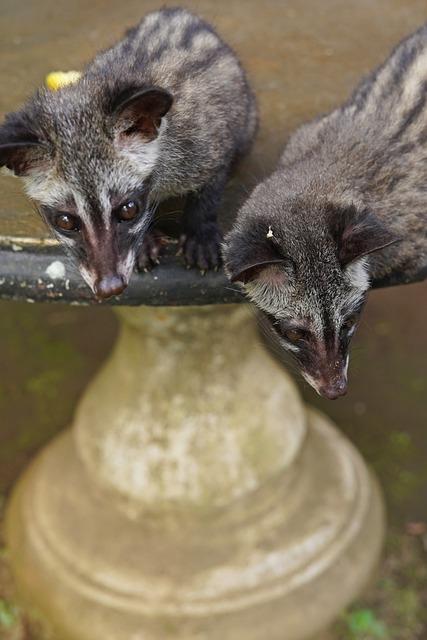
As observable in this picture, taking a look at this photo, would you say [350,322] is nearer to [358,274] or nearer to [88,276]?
[358,274]

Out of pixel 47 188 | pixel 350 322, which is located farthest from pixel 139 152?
pixel 350 322

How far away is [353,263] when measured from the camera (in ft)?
9.32

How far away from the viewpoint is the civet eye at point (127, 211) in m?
2.90

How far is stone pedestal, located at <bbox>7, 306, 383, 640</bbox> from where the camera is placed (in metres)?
4.38

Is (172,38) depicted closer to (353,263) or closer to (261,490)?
(353,263)

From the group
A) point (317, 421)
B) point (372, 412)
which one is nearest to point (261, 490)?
point (317, 421)

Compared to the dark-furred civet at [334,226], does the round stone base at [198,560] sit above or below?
below

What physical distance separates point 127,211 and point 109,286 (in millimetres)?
325

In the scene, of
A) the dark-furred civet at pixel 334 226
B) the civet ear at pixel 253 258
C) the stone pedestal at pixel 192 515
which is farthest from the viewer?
the stone pedestal at pixel 192 515

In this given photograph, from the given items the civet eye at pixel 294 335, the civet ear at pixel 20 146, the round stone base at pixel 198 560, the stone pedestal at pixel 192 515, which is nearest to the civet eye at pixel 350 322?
the civet eye at pixel 294 335

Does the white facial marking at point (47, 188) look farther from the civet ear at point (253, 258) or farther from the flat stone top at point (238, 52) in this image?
the civet ear at point (253, 258)

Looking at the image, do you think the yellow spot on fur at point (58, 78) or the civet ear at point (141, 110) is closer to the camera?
the civet ear at point (141, 110)

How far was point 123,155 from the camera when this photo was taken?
9.56 feet

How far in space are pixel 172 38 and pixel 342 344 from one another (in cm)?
152
